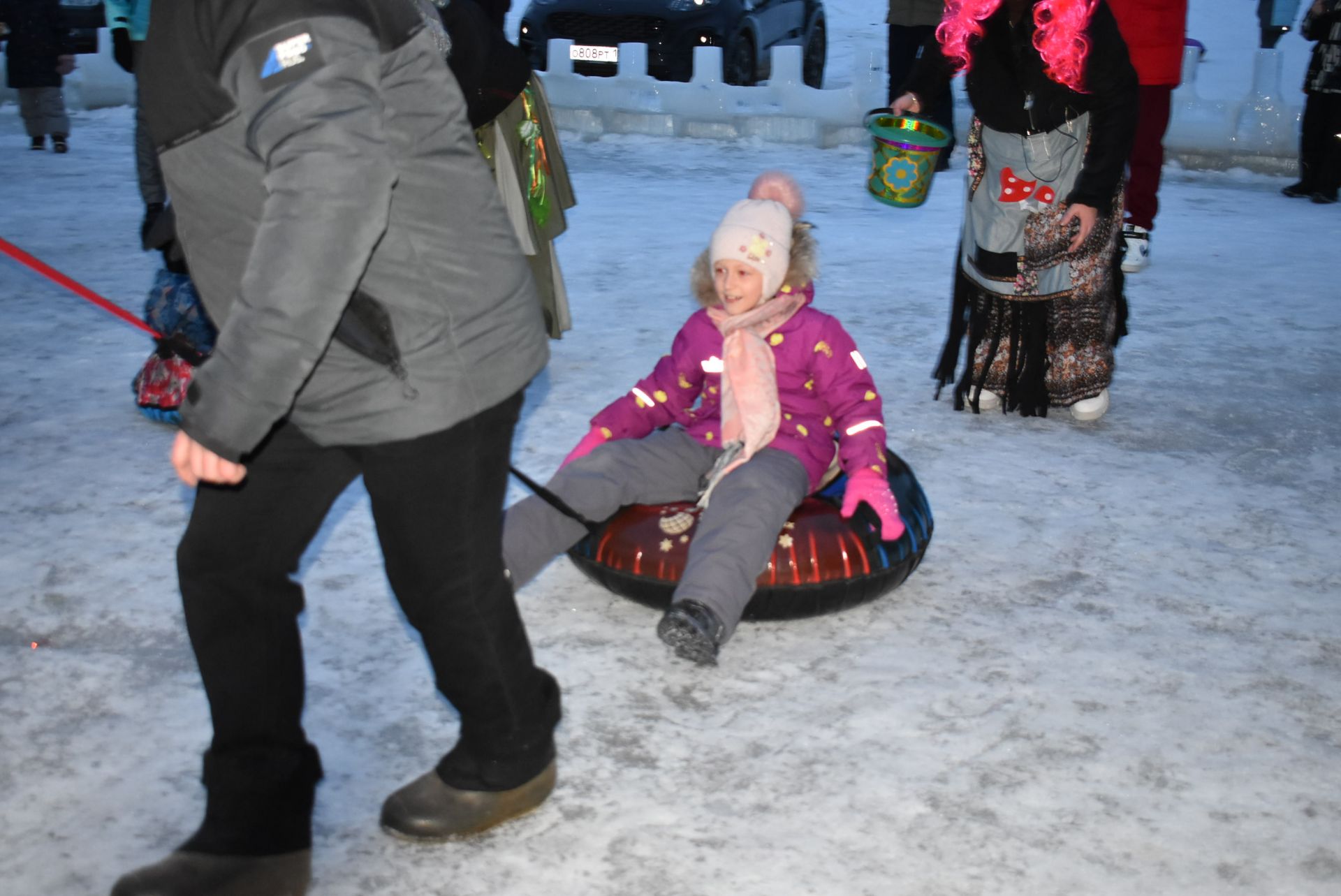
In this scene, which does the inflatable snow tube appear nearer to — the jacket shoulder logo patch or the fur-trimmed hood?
the fur-trimmed hood

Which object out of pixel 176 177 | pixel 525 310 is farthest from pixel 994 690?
pixel 176 177

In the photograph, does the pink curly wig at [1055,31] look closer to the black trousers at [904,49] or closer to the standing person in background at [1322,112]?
the black trousers at [904,49]

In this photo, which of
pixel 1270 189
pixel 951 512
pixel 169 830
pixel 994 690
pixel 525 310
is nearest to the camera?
pixel 525 310

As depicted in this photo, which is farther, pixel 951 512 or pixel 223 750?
pixel 951 512

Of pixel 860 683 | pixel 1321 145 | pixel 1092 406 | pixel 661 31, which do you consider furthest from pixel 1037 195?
pixel 661 31

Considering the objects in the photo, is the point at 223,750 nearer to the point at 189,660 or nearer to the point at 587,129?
the point at 189,660

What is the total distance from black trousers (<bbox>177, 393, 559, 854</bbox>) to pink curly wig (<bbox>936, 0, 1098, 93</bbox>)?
266cm

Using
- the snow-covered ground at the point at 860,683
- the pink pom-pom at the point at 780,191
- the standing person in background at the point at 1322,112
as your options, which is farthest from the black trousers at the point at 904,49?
the pink pom-pom at the point at 780,191

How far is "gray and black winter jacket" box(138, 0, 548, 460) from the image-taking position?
170 cm

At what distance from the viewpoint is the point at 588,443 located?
11.6 feet

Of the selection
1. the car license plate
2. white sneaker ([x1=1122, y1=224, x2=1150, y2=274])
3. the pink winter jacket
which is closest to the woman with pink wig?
the pink winter jacket

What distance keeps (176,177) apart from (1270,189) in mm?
8508

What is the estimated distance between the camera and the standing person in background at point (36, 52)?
30.0 feet

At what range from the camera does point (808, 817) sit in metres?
2.51
